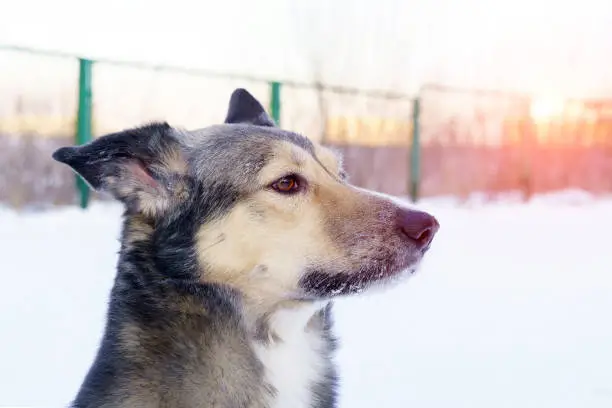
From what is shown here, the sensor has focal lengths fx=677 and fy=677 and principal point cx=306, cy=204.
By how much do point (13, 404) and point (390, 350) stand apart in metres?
2.35

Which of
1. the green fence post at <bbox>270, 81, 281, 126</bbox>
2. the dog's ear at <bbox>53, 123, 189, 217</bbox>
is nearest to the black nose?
the dog's ear at <bbox>53, 123, 189, 217</bbox>

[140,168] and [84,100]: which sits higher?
[84,100]

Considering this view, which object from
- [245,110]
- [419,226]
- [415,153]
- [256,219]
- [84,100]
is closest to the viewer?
[419,226]

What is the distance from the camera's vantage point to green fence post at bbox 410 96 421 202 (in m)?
12.3

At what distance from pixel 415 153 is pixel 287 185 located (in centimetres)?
1024

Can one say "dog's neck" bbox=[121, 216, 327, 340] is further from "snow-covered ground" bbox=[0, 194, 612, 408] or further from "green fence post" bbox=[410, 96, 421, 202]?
"green fence post" bbox=[410, 96, 421, 202]

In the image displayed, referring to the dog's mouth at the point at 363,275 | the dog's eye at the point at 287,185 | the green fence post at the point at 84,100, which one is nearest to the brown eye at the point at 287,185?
the dog's eye at the point at 287,185

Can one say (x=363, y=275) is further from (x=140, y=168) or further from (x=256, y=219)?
(x=140, y=168)

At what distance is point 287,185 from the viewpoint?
244 centimetres

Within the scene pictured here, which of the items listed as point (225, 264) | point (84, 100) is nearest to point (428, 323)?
point (225, 264)

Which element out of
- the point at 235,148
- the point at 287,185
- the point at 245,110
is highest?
the point at 245,110

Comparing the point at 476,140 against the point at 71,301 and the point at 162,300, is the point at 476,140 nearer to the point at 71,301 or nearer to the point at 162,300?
the point at 71,301

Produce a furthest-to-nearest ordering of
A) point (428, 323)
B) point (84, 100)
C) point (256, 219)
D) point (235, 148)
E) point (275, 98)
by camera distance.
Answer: point (275, 98) < point (84, 100) < point (428, 323) < point (235, 148) < point (256, 219)

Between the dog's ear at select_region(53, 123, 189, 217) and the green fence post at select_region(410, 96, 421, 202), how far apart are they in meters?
10.2
